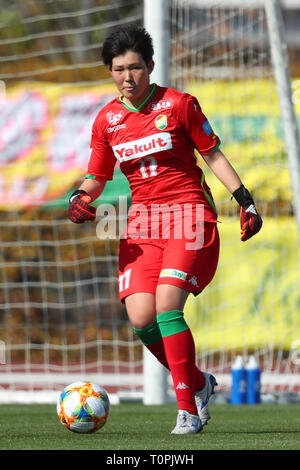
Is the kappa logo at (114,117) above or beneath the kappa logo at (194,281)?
above

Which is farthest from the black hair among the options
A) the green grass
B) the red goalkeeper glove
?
the green grass

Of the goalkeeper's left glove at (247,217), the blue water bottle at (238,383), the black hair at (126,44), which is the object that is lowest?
the blue water bottle at (238,383)

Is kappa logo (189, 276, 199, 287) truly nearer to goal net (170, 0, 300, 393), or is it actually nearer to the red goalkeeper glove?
the red goalkeeper glove

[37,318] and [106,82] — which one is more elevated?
[106,82]

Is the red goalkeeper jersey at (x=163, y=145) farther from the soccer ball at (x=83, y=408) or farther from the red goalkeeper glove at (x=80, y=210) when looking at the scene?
the soccer ball at (x=83, y=408)

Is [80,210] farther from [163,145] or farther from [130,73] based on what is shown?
[130,73]

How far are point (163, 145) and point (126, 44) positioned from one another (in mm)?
482

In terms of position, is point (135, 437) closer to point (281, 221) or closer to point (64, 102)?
point (281, 221)

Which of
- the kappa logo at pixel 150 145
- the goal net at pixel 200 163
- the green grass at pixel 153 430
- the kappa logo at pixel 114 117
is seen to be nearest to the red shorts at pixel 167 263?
the kappa logo at pixel 150 145

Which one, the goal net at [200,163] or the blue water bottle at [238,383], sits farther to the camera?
the goal net at [200,163]

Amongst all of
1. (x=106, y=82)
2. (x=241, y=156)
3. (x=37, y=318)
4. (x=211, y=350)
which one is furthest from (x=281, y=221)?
(x=37, y=318)

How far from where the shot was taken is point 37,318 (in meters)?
10.5

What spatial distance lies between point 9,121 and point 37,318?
2.64 meters

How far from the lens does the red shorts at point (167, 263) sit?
4.60 metres
